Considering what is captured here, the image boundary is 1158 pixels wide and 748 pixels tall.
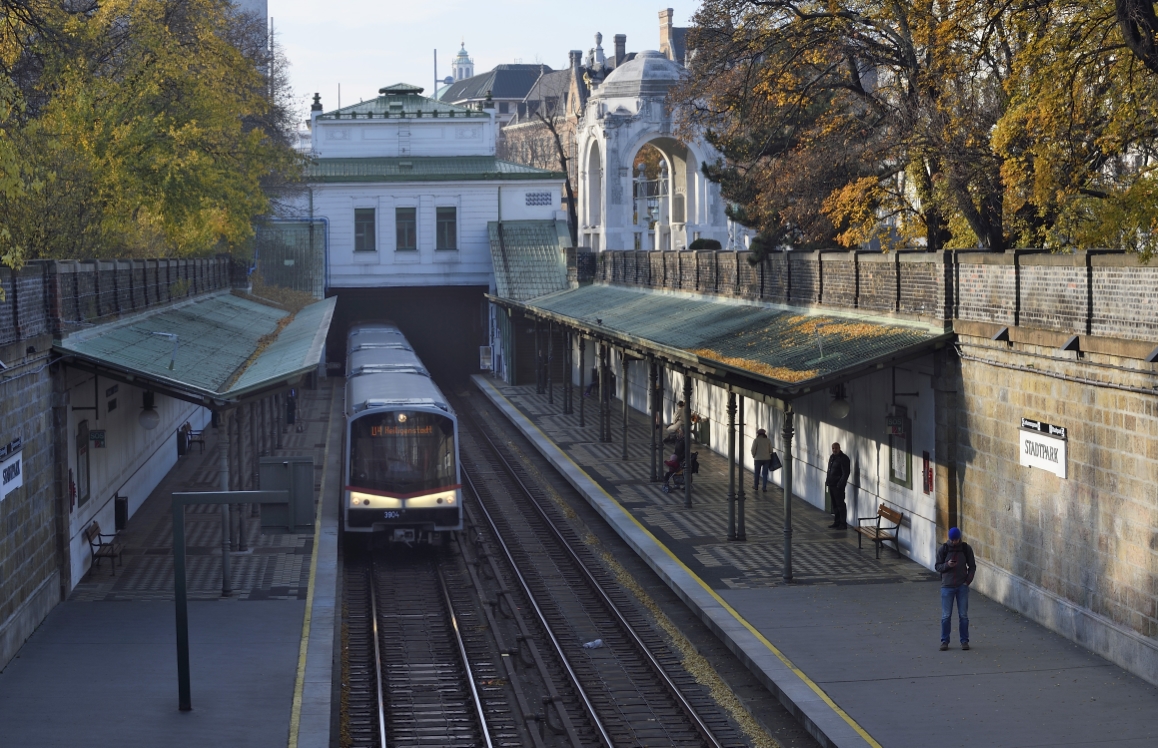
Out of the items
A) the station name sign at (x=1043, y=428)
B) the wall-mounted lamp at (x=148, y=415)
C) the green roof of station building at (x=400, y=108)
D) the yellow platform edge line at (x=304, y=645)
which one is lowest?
the yellow platform edge line at (x=304, y=645)

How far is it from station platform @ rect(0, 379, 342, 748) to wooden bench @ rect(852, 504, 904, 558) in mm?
8393

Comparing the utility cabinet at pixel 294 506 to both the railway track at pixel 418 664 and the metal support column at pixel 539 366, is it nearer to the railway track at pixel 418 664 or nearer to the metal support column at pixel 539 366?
the railway track at pixel 418 664

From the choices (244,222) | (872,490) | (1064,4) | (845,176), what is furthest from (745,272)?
(244,222)

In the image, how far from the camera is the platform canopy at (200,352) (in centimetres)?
1792

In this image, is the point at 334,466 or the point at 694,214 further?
the point at 694,214

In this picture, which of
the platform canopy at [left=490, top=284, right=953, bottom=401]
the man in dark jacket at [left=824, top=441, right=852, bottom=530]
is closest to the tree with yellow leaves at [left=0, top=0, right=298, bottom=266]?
the platform canopy at [left=490, top=284, right=953, bottom=401]

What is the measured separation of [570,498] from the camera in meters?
28.2

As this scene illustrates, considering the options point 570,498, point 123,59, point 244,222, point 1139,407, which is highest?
point 123,59

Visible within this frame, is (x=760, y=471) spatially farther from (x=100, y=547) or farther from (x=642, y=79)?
(x=642, y=79)

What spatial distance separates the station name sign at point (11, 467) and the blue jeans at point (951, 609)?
10.8 m

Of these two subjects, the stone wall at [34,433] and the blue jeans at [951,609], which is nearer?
the blue jeans at [951,609]

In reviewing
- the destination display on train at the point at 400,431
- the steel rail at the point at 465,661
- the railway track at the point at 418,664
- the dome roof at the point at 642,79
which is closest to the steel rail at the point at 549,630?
the railway track at the point at 418,664

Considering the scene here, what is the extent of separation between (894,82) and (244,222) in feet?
76.0

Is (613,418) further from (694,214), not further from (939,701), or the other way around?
(939,701)
